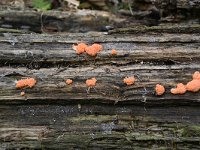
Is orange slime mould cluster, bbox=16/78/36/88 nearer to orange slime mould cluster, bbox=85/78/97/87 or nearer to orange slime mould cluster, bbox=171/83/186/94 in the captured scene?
orange slime mould cluster, bbox=85/78/97/87

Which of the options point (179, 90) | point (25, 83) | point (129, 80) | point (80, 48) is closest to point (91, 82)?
point (129, 80)

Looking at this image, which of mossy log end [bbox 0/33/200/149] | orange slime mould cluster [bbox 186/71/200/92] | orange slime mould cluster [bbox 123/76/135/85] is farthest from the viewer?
orange slime mould cluster [bbox 123/76/135/85]

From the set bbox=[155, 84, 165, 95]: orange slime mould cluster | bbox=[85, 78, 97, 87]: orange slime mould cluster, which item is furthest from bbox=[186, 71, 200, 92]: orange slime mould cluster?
bbox=[85, 78, 97, 87]: orange slime mould cluster

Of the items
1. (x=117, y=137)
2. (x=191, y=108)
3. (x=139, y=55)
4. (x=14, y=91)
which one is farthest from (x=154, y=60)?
(x=14, y=91)

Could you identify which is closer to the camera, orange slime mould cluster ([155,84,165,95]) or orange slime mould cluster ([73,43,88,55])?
orange slime mould cluster ([155,84,165,95])

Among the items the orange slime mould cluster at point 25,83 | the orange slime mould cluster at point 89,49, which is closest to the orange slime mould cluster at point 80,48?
the orange slime mould cluster at point 89,49

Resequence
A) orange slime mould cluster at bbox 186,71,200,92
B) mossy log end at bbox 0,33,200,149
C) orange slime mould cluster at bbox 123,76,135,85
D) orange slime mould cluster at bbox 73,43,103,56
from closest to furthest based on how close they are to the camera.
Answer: mossy log end at bbox 0,33,200,149
orange slime mould cluster at bbox 186,71,200,92
orange slime mould cluster at bbox 123,76,135,85
orange slime mould cluster at bbox 73,43,103,56

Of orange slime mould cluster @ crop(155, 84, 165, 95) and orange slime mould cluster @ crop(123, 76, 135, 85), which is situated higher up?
orange slime mould cluster @ crop(123, 76, 135, 85)

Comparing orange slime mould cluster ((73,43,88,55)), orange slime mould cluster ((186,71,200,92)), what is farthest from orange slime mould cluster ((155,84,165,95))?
orange slime mould cluster ((73,43,88,55))

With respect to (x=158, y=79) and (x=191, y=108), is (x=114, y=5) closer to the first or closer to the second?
(x=158, y=79)

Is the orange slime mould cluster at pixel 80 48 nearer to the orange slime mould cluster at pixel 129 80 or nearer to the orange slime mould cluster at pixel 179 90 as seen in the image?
the orange slime mould cluster at pixel 129 80
